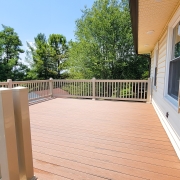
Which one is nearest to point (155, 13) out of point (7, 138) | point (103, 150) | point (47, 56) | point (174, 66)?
point (174, 66)

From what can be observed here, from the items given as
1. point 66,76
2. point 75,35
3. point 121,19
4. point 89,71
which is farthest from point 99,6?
point 66,76

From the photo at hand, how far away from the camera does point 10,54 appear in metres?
18.3

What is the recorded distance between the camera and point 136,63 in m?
11.5

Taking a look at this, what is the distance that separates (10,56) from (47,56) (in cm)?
481

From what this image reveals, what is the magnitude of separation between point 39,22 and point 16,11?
332 centimetres

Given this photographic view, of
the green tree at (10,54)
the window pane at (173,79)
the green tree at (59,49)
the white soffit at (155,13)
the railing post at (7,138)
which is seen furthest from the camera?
the green tree at (59,49)

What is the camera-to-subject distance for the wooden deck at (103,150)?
5.27 feet

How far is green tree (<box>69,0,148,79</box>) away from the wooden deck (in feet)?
28.4

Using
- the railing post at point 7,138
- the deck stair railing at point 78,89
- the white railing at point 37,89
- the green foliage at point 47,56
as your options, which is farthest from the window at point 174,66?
the green foliage at point 47,56

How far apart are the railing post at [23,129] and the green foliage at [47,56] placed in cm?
1766

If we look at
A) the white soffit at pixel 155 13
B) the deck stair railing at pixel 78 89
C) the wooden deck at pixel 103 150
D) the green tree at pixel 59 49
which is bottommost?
the wooden deck at pixel 103 150

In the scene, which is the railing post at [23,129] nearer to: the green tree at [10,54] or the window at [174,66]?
the window at [174,66]

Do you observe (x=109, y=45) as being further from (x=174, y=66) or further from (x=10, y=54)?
(x=10, y=54)

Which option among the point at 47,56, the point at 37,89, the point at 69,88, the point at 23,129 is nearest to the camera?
the point at 23,129
